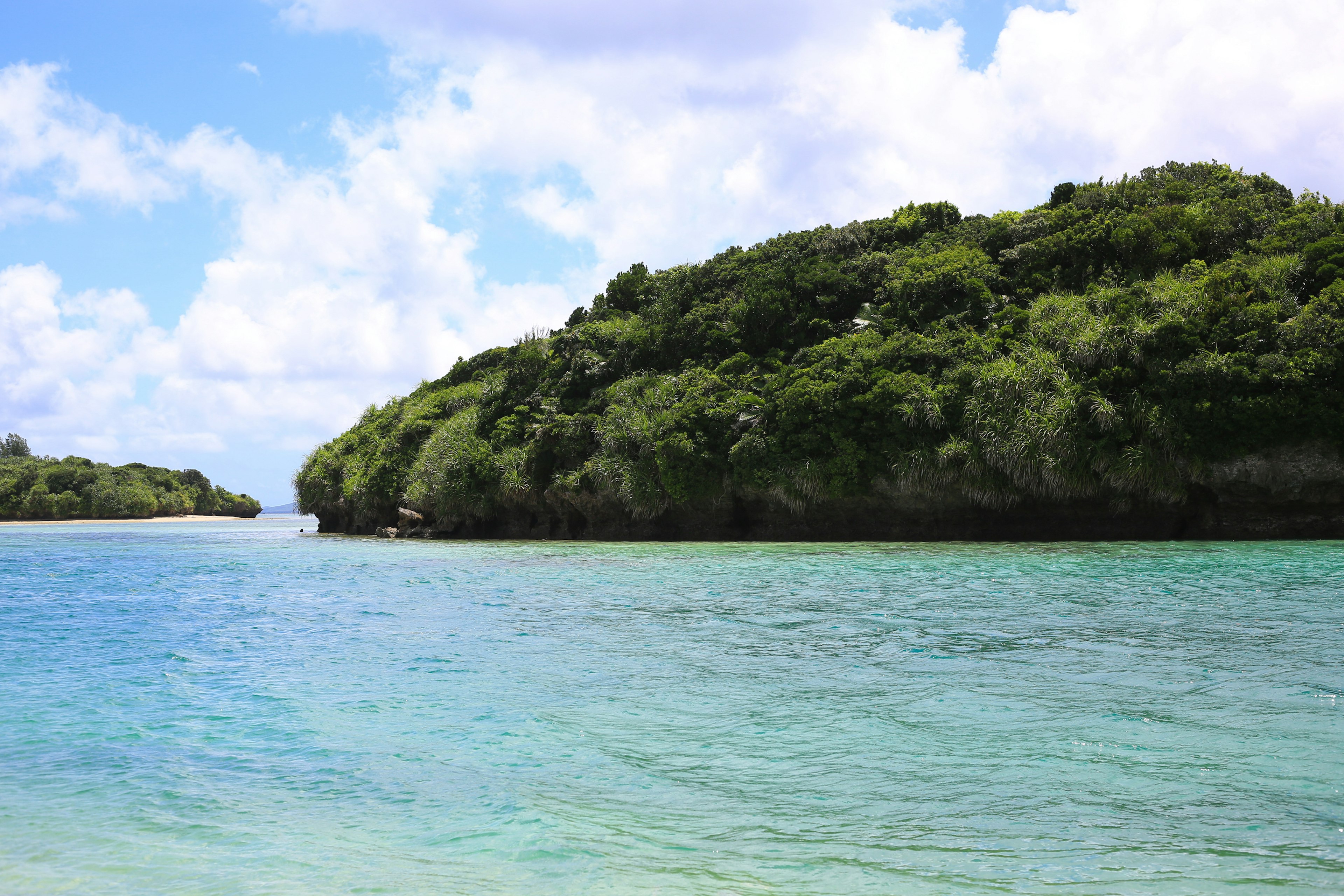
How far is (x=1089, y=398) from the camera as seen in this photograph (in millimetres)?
25031

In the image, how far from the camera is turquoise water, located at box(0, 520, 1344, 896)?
438cm

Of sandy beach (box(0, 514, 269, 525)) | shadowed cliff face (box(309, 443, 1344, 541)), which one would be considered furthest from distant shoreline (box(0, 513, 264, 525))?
shadowed cliff face (box(309, 443, 1344, 541))

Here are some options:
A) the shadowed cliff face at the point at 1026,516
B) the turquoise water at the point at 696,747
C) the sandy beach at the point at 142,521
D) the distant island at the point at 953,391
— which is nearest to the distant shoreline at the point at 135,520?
the sandy beach at the point at 142,521

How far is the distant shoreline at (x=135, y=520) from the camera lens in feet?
255

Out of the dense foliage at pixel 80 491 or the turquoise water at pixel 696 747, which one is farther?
the dense foliage at pixel 80 491

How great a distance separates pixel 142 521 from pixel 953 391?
83436mm

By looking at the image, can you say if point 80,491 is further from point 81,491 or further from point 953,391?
point 953,391

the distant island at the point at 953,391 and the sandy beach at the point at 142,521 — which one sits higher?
the distant island at the point at 953,391

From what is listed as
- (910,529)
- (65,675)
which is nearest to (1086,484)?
(910,529)

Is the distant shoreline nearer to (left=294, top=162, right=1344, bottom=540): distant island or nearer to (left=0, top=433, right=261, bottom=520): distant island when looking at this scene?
(left=0, top=433, right=261, bottom=520): distant island

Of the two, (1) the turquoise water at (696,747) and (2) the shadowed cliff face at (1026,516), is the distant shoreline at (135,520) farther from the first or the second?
(1) the turquoise water at (696,747)

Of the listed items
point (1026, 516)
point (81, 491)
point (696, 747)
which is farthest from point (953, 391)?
point (81, 491)

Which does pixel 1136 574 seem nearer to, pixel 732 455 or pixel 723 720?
pixel 723 720

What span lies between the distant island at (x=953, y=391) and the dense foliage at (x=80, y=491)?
167 feet
